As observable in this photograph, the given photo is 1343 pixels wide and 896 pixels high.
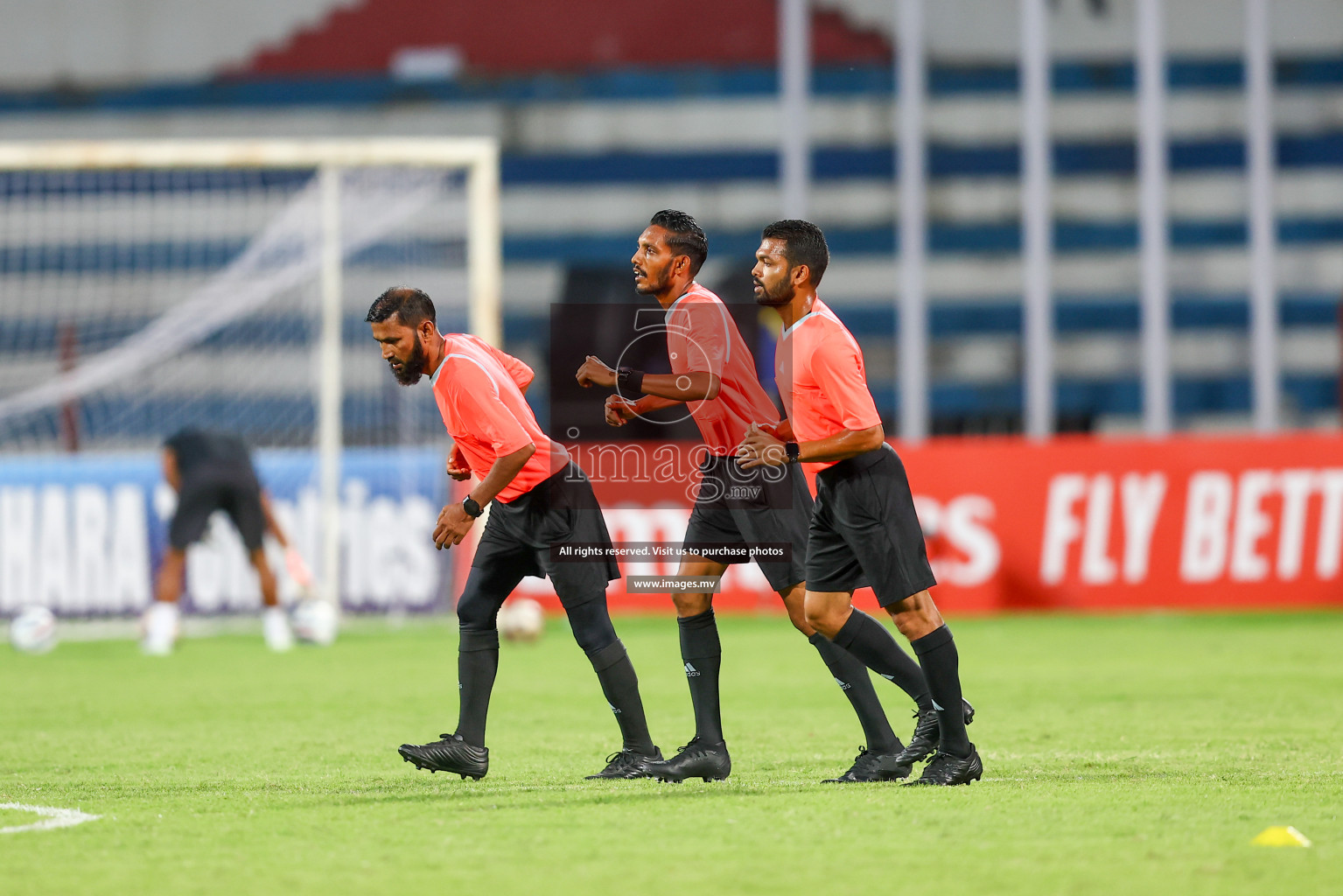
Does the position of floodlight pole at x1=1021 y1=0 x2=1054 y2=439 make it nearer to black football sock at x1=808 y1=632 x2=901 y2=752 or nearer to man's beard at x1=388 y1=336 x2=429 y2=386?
black football sock at x1=808 y1=632 x2=901 y2=752

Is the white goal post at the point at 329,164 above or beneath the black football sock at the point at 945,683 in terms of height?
above

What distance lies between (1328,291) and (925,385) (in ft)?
27.1

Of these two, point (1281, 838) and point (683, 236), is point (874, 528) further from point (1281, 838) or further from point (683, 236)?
point (1281, 838)

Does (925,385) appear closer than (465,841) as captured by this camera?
No

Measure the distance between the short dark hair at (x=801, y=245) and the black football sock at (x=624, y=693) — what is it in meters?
1.55

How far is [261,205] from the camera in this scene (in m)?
16.7

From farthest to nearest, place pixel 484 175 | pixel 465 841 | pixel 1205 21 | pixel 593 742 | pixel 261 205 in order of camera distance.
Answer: pixel 1205 21 → pixel 261 205 → pixel 484 175 → pixel 593 742 → pixel 465 841

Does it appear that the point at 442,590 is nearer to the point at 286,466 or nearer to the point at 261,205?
the point at 286,466

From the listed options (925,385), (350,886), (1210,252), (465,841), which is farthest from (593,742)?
(1210,252)

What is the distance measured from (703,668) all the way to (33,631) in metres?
8.58

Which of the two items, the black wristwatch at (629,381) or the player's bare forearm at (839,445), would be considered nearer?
the player's bare forearm at (839,445)

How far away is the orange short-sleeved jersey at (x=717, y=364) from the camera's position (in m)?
6.33

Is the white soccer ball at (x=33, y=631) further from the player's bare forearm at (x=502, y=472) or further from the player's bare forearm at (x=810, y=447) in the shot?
Answer: the player's bare forearm at (x=810, y=447)

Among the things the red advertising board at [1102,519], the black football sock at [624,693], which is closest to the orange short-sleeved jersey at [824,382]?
the black football sock at [624,693]
